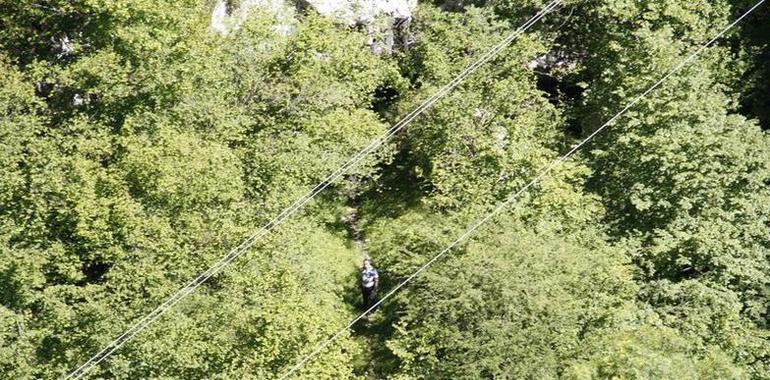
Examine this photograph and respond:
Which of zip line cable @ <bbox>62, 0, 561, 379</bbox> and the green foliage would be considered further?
zip line cable @ <bbox>62, 0, 561, 379</bbox>

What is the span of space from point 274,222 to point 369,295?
623cm

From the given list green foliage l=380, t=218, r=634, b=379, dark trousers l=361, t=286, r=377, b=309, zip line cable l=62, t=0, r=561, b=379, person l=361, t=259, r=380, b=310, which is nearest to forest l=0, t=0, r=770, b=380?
green foliage l=380, t=218, r=634, b=379

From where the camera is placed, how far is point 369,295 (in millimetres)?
35625

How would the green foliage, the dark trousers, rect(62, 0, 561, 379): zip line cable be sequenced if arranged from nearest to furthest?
1. the green foliage
2. rect(62, 0, 561, 379): zip line cable
3. the dark trousers

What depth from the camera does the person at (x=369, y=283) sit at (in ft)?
115

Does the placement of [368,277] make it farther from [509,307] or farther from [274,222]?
[509,307]

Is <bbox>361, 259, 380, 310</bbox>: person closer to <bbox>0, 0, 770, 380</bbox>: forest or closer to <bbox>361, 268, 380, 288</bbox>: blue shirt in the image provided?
<bbox>361, 268, 380, 288</bbox>: blue shirt

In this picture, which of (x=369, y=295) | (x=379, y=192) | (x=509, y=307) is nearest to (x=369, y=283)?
(x=369, y=295)

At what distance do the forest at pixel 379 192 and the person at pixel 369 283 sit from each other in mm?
688

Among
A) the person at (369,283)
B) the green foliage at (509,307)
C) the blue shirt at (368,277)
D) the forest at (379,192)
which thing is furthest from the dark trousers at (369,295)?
the green foliage at (509,307)

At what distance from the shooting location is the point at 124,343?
27.6m

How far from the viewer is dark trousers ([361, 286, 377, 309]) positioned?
35.4 meters

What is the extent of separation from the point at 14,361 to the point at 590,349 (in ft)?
60.6

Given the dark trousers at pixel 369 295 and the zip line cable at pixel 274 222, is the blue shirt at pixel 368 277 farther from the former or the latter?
the zip line cable at pixel 274 222
